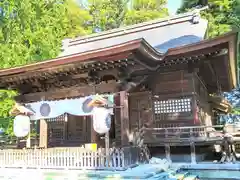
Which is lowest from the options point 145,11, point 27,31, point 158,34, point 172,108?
point 172,108

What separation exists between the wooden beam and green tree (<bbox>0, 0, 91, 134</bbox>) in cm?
286

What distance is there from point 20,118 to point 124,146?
3760 mm

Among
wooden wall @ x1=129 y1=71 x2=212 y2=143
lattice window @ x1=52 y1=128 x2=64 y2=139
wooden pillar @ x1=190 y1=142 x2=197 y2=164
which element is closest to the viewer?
wooden pillar @ x1=190 y1=142 x2=197 y2=164

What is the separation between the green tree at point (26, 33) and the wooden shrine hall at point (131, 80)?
2613 mm

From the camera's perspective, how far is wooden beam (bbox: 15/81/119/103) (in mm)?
7762

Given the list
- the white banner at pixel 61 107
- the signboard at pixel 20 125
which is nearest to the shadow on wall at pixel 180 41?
the white banner at pixel 61 107

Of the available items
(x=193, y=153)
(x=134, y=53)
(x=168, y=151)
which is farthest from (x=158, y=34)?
(x=193, y=153)

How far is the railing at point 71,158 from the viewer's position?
263 inches

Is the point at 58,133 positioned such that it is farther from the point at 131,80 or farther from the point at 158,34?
the point at 158,34

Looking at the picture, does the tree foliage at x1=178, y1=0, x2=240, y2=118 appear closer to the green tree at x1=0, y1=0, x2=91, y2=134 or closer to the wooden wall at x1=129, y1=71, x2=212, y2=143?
the wooden wall at x1=129, y1=71, x2=212, y2=143

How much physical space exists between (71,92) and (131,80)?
211cm

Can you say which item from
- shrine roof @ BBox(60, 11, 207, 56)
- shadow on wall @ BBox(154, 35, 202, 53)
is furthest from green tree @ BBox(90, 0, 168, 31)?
shadow on wall @ BBox(154, 35, 202, 53)

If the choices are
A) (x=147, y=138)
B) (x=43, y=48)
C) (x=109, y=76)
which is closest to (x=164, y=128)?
(x=147, y=138)

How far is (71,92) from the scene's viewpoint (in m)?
8.45
